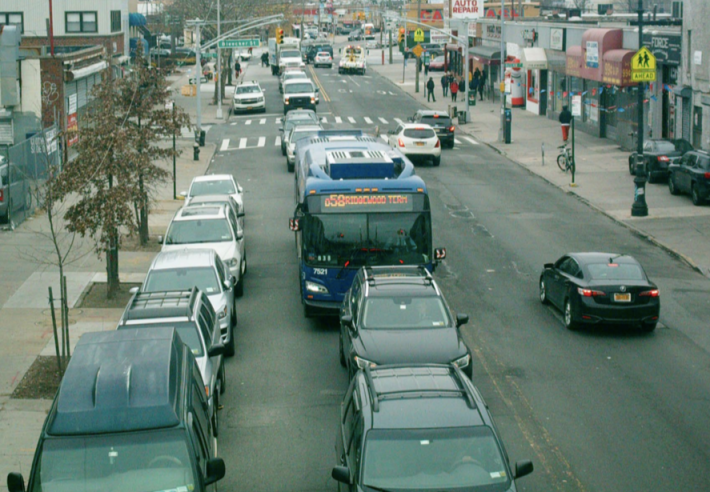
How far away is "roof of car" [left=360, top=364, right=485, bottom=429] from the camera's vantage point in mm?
9250

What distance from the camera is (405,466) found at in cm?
889

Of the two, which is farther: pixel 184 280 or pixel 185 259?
pixel 185 259

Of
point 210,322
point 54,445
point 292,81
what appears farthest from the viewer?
point 292,81

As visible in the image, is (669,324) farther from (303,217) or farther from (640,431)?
(303,217)

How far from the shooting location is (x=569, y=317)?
18125 millimetres

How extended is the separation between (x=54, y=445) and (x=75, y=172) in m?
11.6

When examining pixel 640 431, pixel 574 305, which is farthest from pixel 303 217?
pixel 640 431

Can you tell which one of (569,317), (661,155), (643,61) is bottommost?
(569,317)

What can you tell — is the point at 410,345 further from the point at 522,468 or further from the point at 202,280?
the point at 202,280

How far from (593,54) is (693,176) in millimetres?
15360

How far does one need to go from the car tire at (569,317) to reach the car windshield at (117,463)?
35.4 ft

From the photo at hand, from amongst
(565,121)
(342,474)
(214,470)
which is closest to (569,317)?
(342,474)

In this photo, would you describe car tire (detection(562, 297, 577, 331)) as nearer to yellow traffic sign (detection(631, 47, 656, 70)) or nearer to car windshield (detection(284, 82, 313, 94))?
yellow traffic sign (detection(631, 47, 656, 70))

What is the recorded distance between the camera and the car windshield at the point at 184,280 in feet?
55.1
